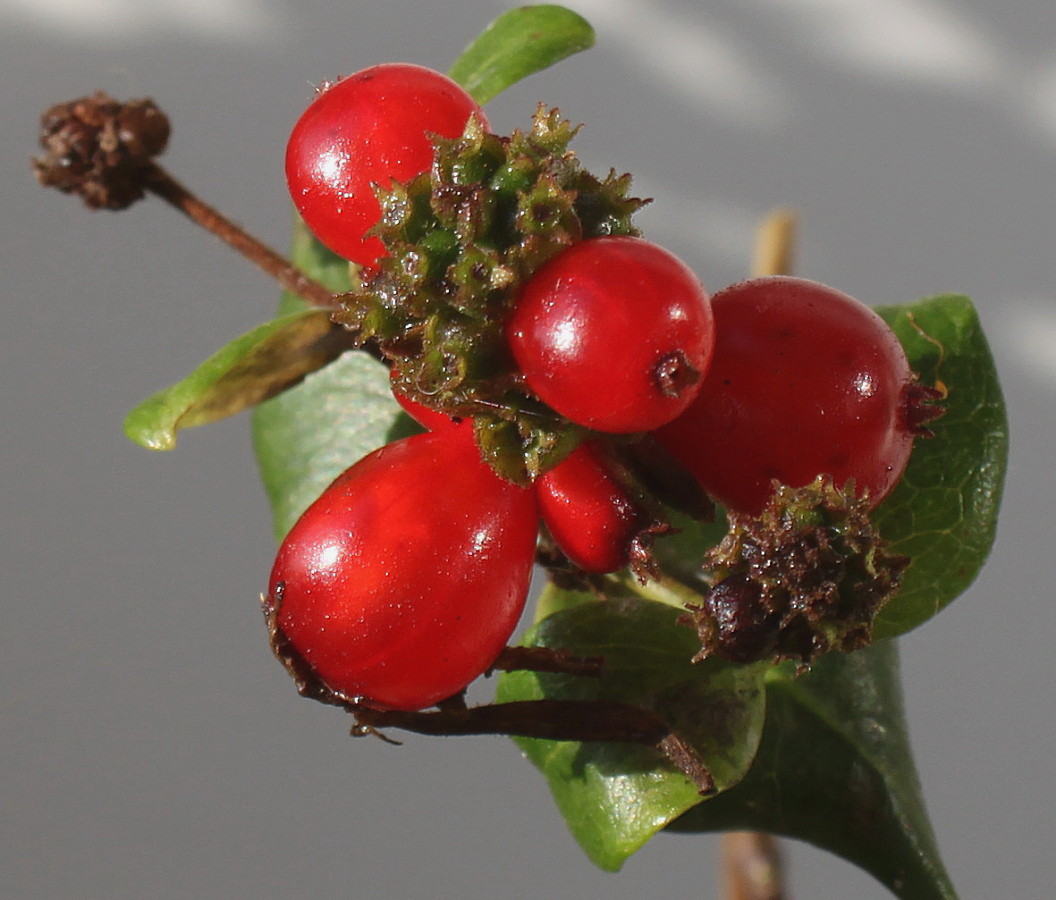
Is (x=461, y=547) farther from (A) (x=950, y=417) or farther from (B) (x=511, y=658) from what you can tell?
(A) (x=950, y=417)

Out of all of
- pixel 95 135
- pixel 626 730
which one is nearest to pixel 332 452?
pixel 95 135

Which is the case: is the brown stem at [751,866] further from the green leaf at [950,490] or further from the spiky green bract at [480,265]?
the spiky green bract at [480,265]

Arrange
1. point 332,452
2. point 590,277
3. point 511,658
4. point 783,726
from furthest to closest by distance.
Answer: point 332,452
point 783,726
point 511,658
point 590,277

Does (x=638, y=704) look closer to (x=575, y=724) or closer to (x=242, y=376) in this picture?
(x=575, y=724)

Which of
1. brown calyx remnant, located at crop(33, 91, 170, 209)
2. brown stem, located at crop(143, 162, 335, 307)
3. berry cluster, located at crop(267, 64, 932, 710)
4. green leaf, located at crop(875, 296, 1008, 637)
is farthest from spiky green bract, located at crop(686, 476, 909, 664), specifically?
brown calyx remnant, located at crop(33, 91, 170, 209)

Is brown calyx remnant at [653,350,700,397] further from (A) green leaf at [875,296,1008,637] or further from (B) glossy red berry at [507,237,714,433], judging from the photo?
(A) green leaf at [875,296,1008,637]

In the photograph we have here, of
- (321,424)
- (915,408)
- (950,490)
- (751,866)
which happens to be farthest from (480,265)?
(751,866)

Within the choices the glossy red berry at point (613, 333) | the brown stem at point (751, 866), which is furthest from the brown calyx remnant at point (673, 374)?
the brown stem at point (751, 866)
